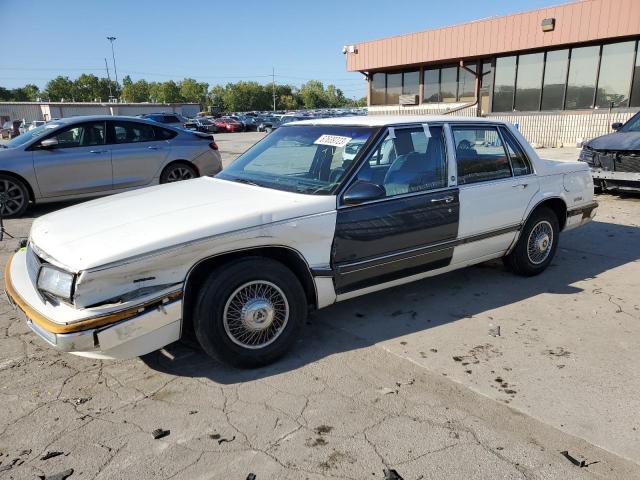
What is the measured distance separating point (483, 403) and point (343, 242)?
1390mm

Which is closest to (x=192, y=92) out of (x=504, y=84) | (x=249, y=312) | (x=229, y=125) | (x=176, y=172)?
(x=229, y=125)

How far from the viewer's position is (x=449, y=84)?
2378cm

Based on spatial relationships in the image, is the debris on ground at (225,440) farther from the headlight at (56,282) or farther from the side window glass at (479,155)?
the side window glass at (479,155)

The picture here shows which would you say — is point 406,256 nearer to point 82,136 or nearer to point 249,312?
point 249,312

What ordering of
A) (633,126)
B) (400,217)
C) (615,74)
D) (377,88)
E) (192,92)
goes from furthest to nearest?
(192,92)
(377,88)
(615,74)
(633,126)
(400,217)

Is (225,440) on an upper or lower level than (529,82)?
lower

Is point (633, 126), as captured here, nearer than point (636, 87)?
Yes

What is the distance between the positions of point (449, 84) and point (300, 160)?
→ 21551mm

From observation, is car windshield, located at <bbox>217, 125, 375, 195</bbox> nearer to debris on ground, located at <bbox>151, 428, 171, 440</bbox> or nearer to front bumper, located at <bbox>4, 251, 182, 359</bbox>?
front bumper, located at <bbox>4, 251, 182, 359</bbox>

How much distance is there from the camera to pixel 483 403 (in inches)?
118

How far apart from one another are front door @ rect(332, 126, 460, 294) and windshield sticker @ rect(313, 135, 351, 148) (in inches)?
11.6

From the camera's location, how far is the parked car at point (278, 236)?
9.48ft

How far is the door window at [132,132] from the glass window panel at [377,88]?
20.3 m

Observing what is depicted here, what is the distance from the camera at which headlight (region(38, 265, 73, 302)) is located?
281cm
